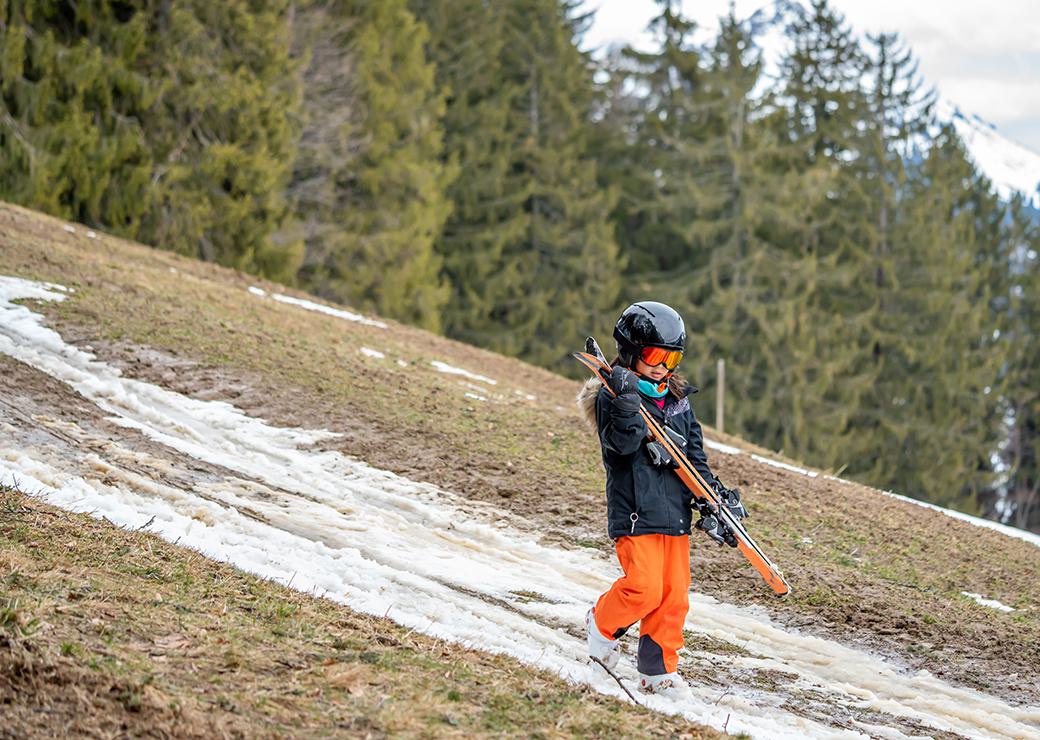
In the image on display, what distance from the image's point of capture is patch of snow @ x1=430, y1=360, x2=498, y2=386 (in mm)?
16109

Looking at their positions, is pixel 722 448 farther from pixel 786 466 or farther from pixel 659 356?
pixel 659 356

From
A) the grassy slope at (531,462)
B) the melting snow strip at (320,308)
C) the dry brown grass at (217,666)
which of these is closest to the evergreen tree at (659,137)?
the melting snow strip at (320,308)

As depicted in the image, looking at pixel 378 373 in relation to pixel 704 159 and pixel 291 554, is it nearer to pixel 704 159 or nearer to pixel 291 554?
pixel 291 554

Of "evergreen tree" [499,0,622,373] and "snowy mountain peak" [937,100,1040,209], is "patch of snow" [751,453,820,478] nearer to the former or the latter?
"evergreen tree" [499,0,622,373]

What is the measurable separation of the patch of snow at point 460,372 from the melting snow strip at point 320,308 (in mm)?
2931

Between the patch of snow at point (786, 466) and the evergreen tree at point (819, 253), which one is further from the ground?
the evergreen tree at point (819, 253)

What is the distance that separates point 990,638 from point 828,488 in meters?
4.84

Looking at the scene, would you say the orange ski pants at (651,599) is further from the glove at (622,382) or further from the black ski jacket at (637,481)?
the glove at (622,382)

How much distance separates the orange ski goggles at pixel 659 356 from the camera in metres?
6.43

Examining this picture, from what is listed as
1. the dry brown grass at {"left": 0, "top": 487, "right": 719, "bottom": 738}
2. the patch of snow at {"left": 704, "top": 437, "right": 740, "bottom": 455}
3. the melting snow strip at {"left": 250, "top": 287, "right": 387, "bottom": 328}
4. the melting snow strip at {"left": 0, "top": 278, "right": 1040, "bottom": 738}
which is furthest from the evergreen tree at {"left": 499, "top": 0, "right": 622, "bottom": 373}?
the dry brown grass at {"left": 0, "top": 487, "right": 719, "bottom": 738}

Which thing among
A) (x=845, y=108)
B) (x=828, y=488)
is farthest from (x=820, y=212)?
(x=828, y=488)

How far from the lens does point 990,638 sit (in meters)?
7.95

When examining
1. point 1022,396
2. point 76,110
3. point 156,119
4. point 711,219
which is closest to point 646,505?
point 76,110

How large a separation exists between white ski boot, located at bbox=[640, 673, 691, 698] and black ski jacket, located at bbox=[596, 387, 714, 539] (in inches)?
30.7
